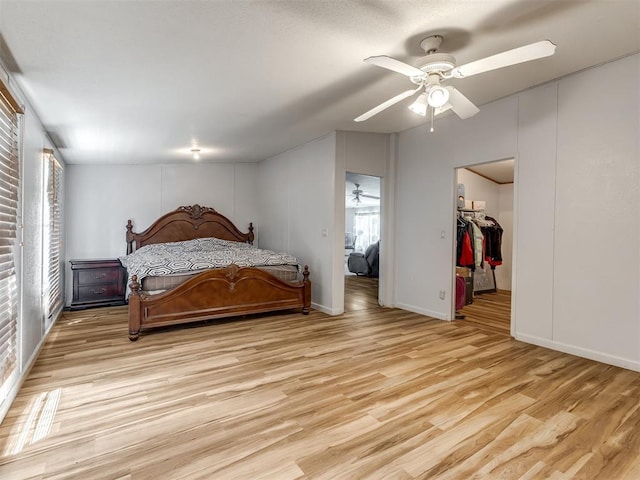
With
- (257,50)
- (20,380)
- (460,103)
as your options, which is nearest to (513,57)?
(460,103)

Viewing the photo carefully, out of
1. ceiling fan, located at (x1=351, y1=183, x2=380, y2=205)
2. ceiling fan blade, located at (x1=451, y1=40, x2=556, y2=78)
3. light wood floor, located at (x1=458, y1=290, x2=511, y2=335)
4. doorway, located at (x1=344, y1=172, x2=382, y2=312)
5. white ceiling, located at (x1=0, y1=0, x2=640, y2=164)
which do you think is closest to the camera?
ceiling fan blade, located at (x1=451, y1=40, x2=556, y2=78)

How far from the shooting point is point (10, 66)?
7.30 feet

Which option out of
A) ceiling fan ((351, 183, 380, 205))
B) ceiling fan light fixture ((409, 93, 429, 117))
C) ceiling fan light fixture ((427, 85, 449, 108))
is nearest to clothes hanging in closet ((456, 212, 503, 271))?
ceiling fan light fixture ((409, 93, 429, 117))

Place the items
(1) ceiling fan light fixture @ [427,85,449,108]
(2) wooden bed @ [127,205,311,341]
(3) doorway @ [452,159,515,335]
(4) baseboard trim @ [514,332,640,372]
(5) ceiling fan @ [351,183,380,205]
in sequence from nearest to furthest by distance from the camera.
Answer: (1) ceiling fan light fixture @ [427,85,449,108]
(4) baseboard trim @ [514,332,640,372]
(2) wooden bed @ [127,205,311,341]
(3) doorway @ [452,159,515,335]
(5) ceiling fan @ [351,183,380,205]

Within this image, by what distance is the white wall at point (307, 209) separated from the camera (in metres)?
4.48

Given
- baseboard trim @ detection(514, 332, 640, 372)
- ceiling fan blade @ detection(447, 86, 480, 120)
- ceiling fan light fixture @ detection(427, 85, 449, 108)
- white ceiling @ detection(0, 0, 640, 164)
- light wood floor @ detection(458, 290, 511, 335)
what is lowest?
light wood floor @ detection(458, 290, 511, 335)

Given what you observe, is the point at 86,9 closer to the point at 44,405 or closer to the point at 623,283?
the point at 44,405

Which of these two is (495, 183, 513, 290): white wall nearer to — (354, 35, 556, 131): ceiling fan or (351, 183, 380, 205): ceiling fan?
(351, 183, 380, 205): ceiling fan

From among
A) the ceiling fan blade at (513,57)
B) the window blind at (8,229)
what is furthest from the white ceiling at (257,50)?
the window blind at (8,229)

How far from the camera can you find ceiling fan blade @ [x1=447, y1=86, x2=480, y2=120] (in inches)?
93.4

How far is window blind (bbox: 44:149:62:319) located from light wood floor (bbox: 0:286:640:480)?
2.23 ft

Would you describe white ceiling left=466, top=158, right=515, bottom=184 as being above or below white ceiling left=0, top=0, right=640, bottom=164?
below

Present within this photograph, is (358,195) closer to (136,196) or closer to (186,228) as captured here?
(186,228)

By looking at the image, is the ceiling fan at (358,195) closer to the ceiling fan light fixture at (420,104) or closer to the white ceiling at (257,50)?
the white ceiling at (257,50)
